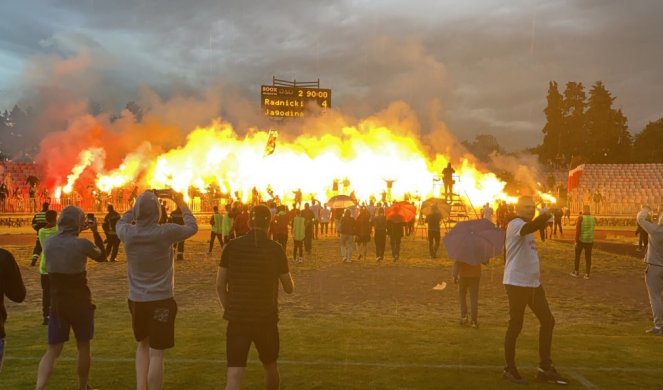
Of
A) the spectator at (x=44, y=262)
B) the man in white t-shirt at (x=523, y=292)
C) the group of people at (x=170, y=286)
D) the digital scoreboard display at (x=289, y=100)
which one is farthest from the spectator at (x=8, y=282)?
the digital scoreboard display at (x=289, y=100)

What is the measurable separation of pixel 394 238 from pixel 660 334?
1043 cm

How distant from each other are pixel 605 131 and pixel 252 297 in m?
86.0

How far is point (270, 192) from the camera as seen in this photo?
1720 inches

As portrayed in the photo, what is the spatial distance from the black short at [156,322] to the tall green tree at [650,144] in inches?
3305

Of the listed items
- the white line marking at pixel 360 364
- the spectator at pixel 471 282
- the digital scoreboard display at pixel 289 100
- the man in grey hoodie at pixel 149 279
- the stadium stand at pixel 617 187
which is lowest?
the white line marking at pixel 360 364

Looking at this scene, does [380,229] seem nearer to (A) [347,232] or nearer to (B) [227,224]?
(A) [347,232]

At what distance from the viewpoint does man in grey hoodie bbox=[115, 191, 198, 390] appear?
4.81 m

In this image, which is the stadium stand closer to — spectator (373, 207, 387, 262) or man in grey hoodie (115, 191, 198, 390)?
spectator (373, 207, 387, 262)

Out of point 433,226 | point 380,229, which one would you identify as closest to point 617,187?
point 433,226

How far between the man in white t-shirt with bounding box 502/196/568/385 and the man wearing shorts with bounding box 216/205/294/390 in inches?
109

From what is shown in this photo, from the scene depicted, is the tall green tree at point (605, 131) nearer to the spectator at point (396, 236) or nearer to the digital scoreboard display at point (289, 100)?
the digital scoreboard display at point (289, 100)

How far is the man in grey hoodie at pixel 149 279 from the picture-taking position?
481cm

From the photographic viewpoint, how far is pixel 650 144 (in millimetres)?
78562

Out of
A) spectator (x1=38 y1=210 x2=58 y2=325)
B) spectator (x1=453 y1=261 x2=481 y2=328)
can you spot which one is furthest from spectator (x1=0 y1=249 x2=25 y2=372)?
spectator (x1=453 y1=261 x2=481 y2=328)
